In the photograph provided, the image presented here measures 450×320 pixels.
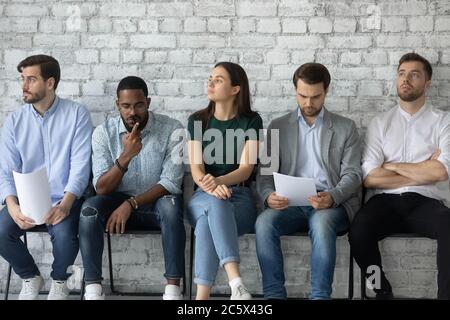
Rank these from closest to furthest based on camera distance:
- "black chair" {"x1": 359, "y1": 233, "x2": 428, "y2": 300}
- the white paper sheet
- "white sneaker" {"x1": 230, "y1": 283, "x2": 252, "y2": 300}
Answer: "white sneaker" {"x1": 230, "y1": 283, "x2": 252, "y2": 300} < the white paper sheet < "black chair" {"x1": 359, "y1": 233, "x2": 428, "y2": 300}

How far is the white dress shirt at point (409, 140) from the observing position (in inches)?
145

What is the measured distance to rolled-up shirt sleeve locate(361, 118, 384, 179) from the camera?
12.1ft

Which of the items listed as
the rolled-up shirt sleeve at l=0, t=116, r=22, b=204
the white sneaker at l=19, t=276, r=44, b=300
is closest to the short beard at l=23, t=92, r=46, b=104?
the rolled-up shirt sleeve at l=0, t=116, r=22, b=204

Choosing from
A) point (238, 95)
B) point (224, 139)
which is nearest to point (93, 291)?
point (224, 139)

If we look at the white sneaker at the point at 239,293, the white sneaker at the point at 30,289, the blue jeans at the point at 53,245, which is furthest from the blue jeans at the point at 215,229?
the white sneaker at the point at 30,289

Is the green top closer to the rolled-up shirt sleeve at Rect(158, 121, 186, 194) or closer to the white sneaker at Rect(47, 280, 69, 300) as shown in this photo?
the rolled-up shirt sleeve at Rect(158, 121, 186, 194)

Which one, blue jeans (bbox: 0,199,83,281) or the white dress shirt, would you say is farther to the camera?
the white dress shirt

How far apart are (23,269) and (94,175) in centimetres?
56

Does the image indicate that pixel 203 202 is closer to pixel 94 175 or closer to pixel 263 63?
pixel 94 175

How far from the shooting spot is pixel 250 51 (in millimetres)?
3961

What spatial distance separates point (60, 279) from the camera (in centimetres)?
355

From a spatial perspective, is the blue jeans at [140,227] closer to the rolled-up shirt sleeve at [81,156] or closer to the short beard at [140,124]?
the rolled-up shirt sleeve at [81,156]

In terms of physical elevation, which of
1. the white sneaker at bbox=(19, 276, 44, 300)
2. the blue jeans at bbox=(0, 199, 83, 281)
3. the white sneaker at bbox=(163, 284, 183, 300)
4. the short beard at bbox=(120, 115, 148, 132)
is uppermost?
the short beard at bbox=(120, 115, 148, 132)

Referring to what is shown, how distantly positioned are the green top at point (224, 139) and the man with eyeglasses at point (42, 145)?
1.88ft
